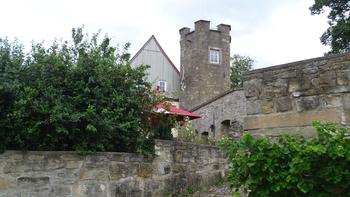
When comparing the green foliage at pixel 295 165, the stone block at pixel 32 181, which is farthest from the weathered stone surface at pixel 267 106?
the stone block at pixel 32 181

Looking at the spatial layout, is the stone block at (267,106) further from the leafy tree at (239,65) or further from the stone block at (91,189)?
the leafy tree at (239,65)

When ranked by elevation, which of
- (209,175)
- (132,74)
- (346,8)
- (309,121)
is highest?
(346,8)

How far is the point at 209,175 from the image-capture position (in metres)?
9.07

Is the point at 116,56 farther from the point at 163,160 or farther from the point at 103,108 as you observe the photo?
→ the point at 163,160

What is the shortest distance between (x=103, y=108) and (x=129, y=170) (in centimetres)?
111

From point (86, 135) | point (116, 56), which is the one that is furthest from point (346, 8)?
point (86, 135)

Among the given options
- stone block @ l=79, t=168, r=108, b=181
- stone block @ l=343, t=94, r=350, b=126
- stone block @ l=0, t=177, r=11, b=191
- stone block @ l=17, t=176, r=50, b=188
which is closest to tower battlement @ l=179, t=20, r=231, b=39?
stone block @ l=79, t=168, r=108, b=181

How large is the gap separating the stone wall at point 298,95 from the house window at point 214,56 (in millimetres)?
23303

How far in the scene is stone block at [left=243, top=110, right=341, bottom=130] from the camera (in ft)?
15.2

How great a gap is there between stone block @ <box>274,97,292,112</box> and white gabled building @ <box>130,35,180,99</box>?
74.6ft

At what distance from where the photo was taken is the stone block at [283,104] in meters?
4.90

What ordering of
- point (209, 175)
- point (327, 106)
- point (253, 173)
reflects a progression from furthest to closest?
point (209, 175) < point (327, 106) < point (253, 173)

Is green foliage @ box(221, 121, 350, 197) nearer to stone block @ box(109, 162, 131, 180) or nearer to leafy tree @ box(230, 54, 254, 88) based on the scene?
stone block @ box(109, 162, 131, 180)

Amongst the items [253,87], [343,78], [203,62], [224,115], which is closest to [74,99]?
[253,87]
